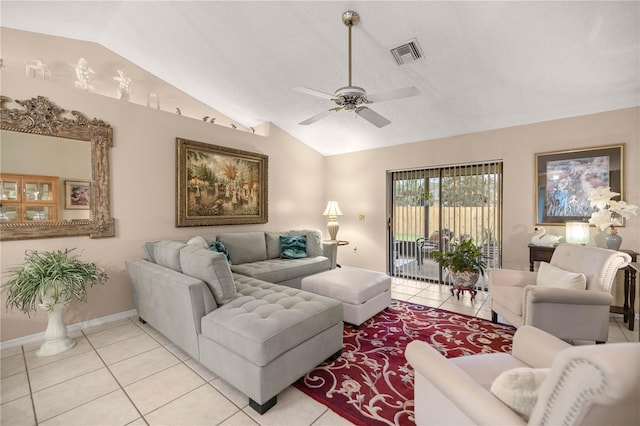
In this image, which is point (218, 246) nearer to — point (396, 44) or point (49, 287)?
point (49, 287)

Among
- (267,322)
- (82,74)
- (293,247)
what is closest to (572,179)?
(293,247)

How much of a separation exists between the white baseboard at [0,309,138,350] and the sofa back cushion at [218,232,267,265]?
1374 mm

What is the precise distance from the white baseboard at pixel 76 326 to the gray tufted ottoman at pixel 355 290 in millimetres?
2239

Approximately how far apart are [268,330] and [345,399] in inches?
29.2

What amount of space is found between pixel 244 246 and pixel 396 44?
334 centimetres

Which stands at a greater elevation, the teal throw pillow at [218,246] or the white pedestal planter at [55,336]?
the teal throw pillow at [218,246]

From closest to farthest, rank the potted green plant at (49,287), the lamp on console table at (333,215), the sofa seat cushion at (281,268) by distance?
the potted green plant at (49,287), the sofa seat cushion at (281,268), the lamp on console table at (333,215)

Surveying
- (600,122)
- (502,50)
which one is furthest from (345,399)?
(600,122)

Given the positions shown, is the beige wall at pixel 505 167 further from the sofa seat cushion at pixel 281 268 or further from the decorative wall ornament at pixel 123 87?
the decorative wall ornament at pixel 123 87

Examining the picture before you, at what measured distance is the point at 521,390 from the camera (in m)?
0.98

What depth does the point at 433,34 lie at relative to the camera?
2715 millimetres

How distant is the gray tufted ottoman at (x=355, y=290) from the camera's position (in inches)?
119

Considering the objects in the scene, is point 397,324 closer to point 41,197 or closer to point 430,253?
point 430,253

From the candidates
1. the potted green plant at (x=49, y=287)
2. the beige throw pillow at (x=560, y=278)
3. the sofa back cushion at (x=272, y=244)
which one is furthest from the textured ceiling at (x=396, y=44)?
the potted green plant at (x=49, y=287)
